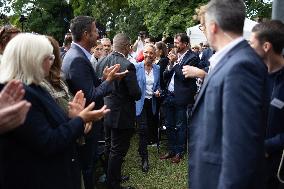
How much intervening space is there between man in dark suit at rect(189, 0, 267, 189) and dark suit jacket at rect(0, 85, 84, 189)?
2.97 feet

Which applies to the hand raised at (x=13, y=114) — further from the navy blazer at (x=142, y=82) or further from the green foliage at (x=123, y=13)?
the green foliage at (x=123, y=13)

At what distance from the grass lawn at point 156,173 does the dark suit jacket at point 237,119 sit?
3.74 meters

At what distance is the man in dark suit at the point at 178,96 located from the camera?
7.21m

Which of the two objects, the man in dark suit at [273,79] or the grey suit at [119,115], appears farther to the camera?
the grey suit at [119,115]

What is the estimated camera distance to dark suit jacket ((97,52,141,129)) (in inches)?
223

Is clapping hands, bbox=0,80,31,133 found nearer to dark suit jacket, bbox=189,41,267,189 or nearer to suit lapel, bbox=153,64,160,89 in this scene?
dark suit jacket, bbox=189,41,267,189

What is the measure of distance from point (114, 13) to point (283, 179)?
105 feet

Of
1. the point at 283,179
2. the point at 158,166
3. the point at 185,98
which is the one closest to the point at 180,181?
the point at 158,166

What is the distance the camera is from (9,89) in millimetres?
2383

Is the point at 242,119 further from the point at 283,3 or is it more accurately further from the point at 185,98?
the point at 185,98

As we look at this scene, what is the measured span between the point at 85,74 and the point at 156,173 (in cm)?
294

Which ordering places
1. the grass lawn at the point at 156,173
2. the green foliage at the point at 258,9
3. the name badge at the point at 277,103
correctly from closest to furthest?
the name badge at the point at 277,103
the grass lawn at the point at 156,173
the green foliage at the point at 258,9

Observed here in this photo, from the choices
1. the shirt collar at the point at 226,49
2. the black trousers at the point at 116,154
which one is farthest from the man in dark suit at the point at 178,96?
the shirt collar at the point at 226,49

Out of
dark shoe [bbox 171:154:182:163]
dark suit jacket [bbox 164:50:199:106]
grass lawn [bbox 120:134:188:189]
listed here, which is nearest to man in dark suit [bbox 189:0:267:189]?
grass lawn [bbox 120:134:188:189]
